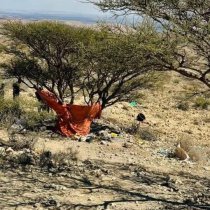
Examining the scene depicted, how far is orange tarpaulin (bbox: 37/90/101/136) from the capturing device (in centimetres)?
1455

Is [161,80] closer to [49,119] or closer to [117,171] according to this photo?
[49,119]

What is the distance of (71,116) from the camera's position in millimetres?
14906

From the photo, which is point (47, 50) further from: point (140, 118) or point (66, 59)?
point (140, 118)

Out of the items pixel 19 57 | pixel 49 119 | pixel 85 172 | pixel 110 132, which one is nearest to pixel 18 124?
pixel 49 119

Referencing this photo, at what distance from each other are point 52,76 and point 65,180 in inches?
330

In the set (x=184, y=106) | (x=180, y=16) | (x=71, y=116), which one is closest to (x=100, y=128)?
(x=71, y=116)

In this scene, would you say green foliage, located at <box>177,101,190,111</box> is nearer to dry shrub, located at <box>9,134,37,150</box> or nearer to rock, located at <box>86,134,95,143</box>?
rock, located at <box>86,134,95,143</box>

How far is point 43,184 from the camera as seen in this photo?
879cm

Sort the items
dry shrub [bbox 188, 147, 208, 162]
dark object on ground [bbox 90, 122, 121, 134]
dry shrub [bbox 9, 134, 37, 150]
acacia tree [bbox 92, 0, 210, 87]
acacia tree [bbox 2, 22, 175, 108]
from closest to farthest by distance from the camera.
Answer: acacia tree [bbox 92, 0, 210, 87]
dry shrub [bbox 9, 134, 37, 150]
dry shrub [bbox 188, 147, 208, 162]
acacia tree [bbox 2, 22, 175, 108]
dark object on ground [bbox 90, 122, 121, 134]

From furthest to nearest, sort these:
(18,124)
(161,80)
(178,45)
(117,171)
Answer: (161,80), (18,124), (117,171), (178,45)

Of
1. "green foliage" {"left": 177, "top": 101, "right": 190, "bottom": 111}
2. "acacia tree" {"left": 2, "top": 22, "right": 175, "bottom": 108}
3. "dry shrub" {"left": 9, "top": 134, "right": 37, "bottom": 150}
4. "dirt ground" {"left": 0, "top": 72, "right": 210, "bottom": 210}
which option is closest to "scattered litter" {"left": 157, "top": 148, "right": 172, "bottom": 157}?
"dirt ground" {"left": 0, "top": 72, "right": 210, "bottom": 210}

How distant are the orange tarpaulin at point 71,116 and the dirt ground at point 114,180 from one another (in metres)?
0.95

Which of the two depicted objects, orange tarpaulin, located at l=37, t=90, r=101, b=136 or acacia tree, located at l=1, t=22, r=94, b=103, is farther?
acacia tree, located at l=1, t=22, r=94, b=103

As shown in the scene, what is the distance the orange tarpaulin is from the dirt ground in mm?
954
